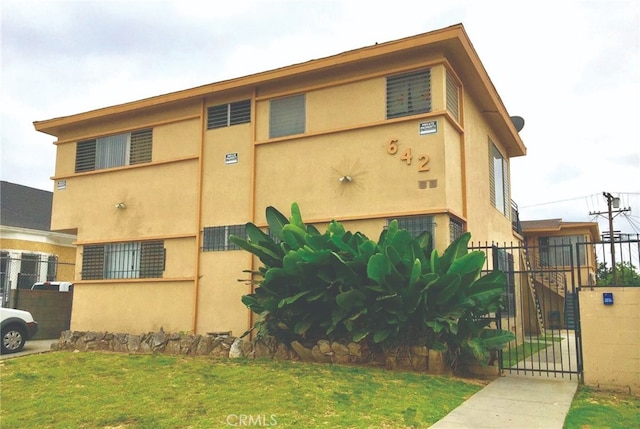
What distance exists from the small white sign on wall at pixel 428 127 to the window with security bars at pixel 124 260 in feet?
22.5

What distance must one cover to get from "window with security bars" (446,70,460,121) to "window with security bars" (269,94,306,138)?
311 centimetres

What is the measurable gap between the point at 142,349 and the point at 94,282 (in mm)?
2761

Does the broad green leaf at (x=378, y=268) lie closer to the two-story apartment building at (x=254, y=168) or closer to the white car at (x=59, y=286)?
the two-story apartment building at (x=254, y=168)

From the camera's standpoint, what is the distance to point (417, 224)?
416 inches

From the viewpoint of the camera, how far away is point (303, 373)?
Result: 8.82 m

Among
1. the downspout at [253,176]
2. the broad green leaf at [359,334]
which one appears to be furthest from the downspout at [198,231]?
the broad green leaf at [359,334]

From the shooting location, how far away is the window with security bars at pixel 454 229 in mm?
10508

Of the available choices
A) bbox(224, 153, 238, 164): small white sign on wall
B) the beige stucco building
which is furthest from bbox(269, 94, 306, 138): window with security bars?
the beige stucco building

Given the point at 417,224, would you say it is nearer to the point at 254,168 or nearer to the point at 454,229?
the point at 454,229

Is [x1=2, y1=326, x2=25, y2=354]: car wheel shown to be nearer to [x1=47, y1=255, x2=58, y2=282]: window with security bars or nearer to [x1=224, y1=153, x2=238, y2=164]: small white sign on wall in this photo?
Answer: [x1=224, y1=153, x2=238, y2=164]: small white sign on wall

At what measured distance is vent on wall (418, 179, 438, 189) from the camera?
34.2ft

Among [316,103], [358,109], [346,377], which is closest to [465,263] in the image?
[346,377]

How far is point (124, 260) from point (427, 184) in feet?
26.4

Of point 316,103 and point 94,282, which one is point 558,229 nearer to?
point 316,103
